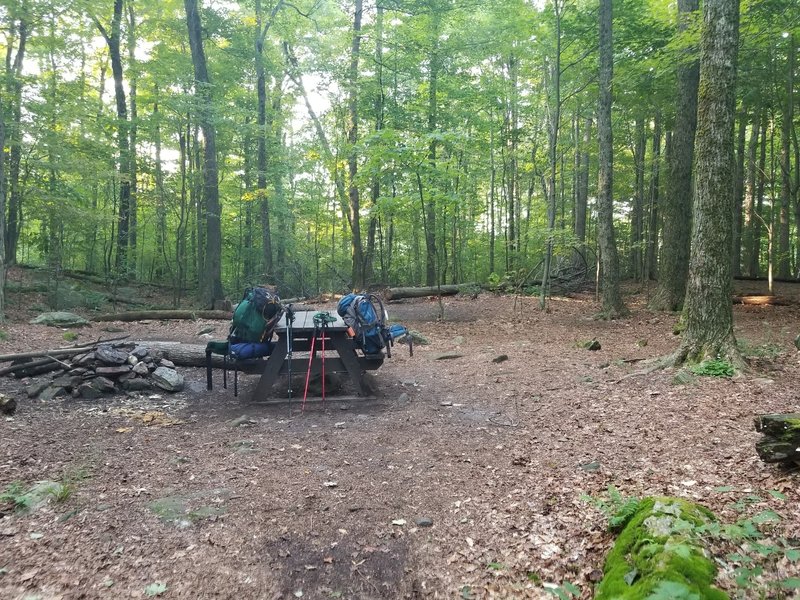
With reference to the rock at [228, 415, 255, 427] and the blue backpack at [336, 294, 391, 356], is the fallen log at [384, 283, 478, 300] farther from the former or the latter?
the rock at [228, 415, 255, 427]

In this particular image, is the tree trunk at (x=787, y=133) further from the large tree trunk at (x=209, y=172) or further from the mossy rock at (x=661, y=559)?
the large tree trunk at (x=209, y=172)

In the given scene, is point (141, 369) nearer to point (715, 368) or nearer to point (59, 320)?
point (59, 320)

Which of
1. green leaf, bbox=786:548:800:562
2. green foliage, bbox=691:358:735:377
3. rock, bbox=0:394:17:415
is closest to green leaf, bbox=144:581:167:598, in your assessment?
green leaf, bbox=786:548:800:562

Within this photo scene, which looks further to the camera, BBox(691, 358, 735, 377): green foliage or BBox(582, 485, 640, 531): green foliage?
BBox(691, 358, 735, 377): green foliage

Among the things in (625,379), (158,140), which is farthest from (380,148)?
(158,140)

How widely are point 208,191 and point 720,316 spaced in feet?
44.7

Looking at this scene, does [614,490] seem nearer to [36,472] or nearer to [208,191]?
[36,472]

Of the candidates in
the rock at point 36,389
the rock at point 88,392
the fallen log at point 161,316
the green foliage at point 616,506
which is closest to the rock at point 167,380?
the rock at point 88,392

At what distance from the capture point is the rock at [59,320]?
11242mm

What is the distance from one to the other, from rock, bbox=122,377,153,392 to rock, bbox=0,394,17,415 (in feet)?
4.20

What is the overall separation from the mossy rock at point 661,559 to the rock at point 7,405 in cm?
608

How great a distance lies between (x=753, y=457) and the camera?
338 cm

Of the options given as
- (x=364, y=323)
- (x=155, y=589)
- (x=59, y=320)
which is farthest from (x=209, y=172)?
(x=155, y=589)

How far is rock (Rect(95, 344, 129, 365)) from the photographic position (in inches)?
268
